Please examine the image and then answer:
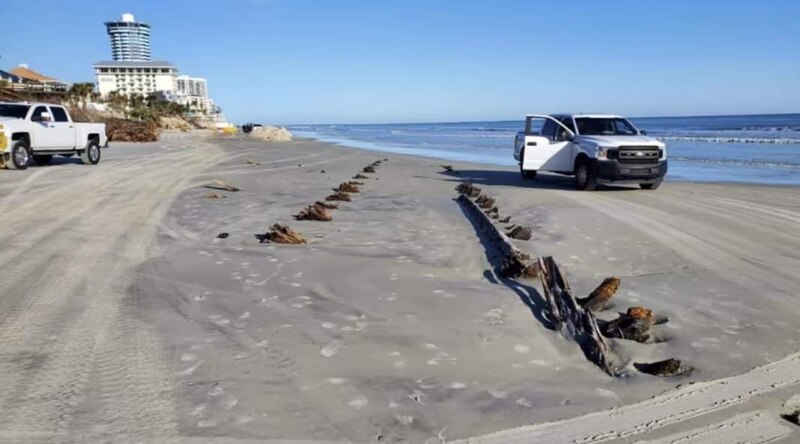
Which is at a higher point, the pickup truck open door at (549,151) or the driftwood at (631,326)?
the pickup truck open door at (549,151)

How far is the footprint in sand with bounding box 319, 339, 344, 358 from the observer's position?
3.87 metres

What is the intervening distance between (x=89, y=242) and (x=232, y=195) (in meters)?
5.01

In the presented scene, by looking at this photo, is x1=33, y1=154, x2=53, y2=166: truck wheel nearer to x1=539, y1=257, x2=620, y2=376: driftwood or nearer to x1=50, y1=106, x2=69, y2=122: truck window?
x1=50, y1=106, x2=69, y2=122: truck window

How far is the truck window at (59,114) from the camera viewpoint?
16906 mm

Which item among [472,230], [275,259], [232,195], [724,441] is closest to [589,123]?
[472,230]

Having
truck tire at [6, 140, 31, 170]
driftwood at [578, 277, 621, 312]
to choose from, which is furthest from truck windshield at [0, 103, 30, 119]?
driftwood at [578, 277, 621, 312]

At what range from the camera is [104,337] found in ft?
13.2

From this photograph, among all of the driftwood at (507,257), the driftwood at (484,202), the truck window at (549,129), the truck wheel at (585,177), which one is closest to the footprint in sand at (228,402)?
the driftwood at (507,257)

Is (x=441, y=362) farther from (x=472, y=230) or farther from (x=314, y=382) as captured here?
(x=472, y=230)

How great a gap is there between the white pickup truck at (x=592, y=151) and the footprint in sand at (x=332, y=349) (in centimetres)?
1033

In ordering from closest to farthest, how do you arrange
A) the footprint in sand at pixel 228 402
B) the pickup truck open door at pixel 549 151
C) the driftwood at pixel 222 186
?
1. the footprint in sand at pixel 228 402
2. the driftwood at pixel 222 186
3. the pickup truck open door at pixel 549 151

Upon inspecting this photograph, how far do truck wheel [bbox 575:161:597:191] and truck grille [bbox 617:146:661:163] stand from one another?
0.71m

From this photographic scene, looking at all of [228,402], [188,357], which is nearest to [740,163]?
[188,357]

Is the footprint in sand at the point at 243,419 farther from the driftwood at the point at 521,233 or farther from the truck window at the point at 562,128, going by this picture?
the truck window at the point at 562,128
